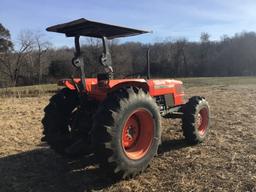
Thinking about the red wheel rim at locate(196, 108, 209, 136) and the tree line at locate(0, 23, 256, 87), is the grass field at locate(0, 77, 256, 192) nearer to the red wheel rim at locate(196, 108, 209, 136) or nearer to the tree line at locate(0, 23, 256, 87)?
the red wheel rim at locate(196, 108, 209, 136)

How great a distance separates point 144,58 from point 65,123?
56.7m

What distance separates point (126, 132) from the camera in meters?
5.44

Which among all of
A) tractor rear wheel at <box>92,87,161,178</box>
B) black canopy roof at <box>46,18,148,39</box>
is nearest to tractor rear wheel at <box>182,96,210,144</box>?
tractor rear wheel at <box>92,87,161,178</box>

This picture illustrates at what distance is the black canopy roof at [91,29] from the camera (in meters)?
4.97

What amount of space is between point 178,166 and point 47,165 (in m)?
2.25

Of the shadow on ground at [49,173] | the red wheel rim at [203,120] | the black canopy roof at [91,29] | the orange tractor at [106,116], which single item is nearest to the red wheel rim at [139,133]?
the orange tractor at [106,116]

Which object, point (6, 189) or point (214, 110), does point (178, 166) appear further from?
point (214, 110)

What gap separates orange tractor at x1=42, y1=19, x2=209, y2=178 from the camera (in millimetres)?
4699

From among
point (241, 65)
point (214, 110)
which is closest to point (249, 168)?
point (214, 110)

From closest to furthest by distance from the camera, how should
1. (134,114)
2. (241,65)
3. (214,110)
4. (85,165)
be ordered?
(134,114) < (85,165) < (214,110) < (241,65)

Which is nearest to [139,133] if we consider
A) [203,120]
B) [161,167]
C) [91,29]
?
[161,167]

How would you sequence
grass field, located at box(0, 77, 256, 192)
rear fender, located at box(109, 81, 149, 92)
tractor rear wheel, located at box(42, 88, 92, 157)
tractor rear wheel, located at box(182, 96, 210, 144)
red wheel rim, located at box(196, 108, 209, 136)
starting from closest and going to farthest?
grass field, located at box(0, 77, 256, 192) < rear fender, located at box(109, 81, 149, 92) < tractor rear wheel, located at box(42, 88, 92, 157) < tractor rear wheel, located at box(182, 96, 210, 144) < red wheel rim, located at box(196, 108, 209, 136)

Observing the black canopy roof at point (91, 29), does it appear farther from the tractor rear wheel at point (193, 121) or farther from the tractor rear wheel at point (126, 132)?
the tractor rear wheel at point (193, 121)

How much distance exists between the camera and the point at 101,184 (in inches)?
197
